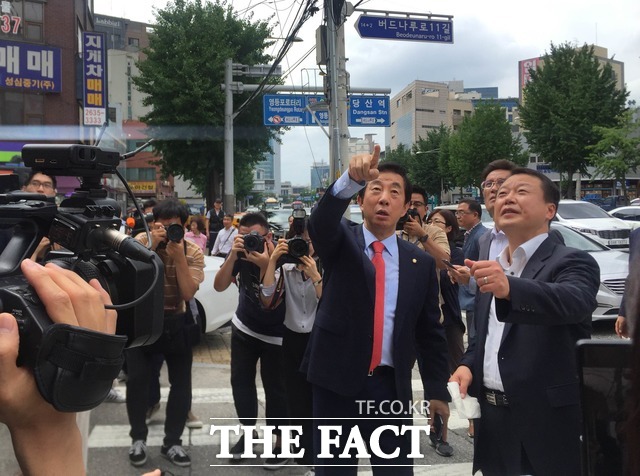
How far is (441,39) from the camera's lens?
404 inches

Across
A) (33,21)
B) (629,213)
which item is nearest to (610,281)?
(629,213)

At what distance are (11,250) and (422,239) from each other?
3.47m

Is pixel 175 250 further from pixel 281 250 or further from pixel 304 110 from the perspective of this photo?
pixel 304 110

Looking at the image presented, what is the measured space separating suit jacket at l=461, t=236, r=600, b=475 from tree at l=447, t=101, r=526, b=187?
4122 centimetres

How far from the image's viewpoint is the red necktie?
283cm

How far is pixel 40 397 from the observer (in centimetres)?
89

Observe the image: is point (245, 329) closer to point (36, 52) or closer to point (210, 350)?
point (210, 350)

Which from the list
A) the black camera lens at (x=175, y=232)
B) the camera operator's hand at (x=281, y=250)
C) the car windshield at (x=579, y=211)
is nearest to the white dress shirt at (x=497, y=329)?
the camera operator's hand at (x=281, y=250)

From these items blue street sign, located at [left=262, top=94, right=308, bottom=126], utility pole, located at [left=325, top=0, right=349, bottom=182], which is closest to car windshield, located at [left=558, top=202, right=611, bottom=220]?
utility pole, located at [left=325, top=0, right=349, bottom=182]

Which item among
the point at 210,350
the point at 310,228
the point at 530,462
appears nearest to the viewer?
the point at 530,462

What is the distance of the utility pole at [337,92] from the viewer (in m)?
9.88

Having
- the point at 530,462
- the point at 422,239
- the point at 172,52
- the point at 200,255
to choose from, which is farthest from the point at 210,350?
the point at 172,52

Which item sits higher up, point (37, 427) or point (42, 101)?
point (42, 101)

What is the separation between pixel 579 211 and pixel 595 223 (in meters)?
1.09
